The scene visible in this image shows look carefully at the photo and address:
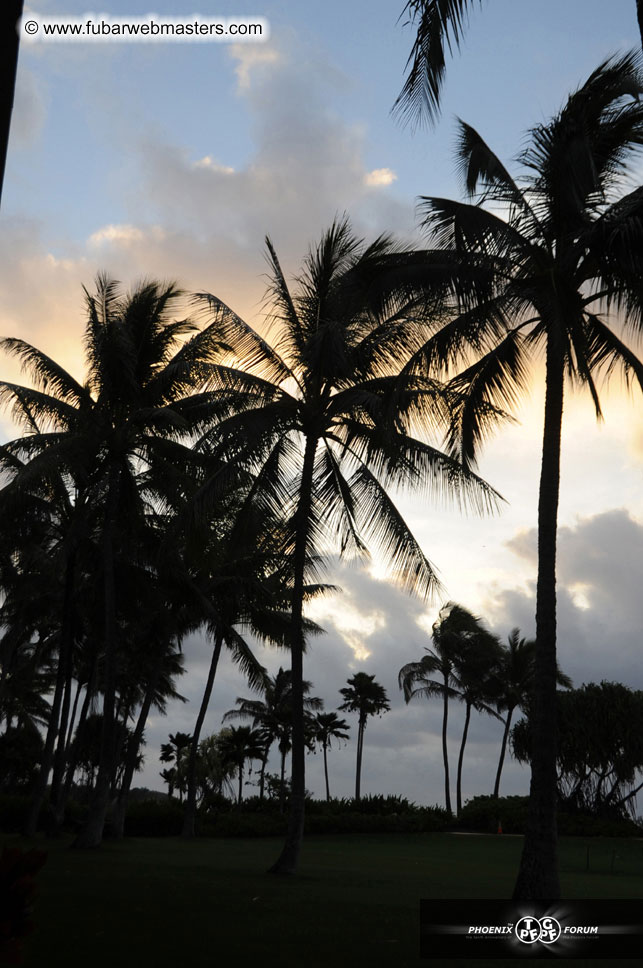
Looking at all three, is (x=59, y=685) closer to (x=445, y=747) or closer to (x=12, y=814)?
(x=12, y=814)

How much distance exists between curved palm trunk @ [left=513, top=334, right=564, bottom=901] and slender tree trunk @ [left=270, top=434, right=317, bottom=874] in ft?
18.7

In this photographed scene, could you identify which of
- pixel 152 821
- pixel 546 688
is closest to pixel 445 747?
pixel 152 821

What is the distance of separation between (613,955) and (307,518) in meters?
11.0

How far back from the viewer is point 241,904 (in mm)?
12375

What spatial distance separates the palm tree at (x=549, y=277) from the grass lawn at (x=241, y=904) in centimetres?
304

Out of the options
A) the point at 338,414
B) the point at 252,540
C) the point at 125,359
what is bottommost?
the point at 252,540

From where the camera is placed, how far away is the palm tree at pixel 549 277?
1261 centimetres

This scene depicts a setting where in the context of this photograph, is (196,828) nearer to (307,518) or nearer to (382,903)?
(307,518)

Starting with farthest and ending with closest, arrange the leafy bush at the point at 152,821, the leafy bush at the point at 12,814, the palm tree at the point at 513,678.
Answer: the palm tree at the point at 513,678
the leafy bush at the point at 152,821
the leafy bush at the point at 12,814

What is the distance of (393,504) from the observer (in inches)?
725

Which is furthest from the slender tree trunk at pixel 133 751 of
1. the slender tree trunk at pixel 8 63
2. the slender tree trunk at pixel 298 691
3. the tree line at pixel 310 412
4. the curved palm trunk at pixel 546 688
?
the slender tree trunk at pixel 8 63

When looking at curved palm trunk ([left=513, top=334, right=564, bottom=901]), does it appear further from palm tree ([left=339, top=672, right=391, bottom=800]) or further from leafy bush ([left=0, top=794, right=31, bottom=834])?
palm tree ([left=339, top=672, right=391, bottom=800])

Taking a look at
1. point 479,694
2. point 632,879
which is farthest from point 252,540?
point 479,694

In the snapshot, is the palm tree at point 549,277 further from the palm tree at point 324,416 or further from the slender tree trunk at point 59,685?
the slender tree trunk at point 59,685
